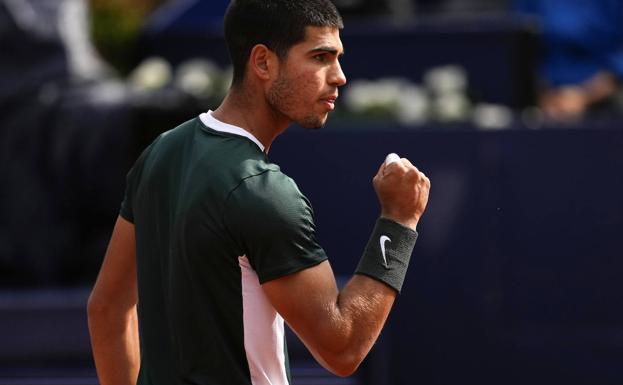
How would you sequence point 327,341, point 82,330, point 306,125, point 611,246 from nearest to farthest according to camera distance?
point 327,341
point 306,125
point 82,330
point 611,246

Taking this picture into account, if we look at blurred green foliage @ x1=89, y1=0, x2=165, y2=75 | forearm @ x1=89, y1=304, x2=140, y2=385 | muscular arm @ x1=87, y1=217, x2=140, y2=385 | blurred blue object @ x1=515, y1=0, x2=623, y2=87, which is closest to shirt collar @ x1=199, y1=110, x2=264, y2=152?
muscular arm @ x1=87, y1=217, x2=140, y2=385

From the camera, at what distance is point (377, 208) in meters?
5.92

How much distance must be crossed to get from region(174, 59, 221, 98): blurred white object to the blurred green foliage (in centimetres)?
382

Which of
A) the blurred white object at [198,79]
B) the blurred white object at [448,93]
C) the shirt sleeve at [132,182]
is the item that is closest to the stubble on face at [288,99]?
the shirt sleeve at [132,182]

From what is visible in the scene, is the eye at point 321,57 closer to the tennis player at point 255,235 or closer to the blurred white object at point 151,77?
the tennis player at point 255,235

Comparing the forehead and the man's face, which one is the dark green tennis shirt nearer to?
the man's face

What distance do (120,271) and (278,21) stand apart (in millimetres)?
676

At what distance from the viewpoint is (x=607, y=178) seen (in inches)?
230

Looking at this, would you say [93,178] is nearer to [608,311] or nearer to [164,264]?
[608,311]

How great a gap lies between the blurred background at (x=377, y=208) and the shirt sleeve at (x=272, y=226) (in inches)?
113

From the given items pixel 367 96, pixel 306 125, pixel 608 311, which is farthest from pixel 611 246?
pixel 306 125

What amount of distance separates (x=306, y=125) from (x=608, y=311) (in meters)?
3.54

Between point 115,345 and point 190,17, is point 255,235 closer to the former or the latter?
point 115,345

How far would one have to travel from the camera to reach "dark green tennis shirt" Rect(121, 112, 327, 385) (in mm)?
2432
